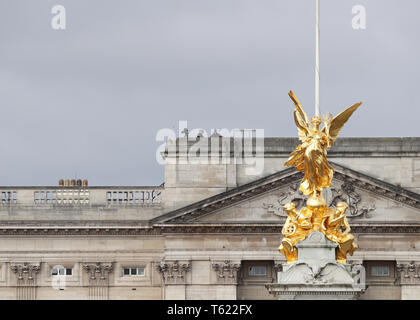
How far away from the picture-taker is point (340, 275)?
4178 centimetres

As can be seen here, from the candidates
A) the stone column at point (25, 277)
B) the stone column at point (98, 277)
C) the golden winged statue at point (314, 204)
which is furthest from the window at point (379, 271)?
the golden winged statue at point (314, 204)

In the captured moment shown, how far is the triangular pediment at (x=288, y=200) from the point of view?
91.4 m

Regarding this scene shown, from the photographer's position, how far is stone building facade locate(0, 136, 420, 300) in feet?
302

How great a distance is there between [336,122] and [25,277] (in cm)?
5476

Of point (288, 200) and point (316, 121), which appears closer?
point (316, 121)

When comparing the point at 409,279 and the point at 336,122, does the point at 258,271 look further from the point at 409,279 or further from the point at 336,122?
the point at 336,122

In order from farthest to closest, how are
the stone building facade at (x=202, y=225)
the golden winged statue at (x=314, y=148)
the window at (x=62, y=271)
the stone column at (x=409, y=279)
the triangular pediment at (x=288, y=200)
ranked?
1. the window at (x=62, y=271)
2. the stone column at (x=409, y=279)
3. the stone building facade at (x=202, y=225)
4. the triangular pediment at (x=288, y=200)
5. the golden winged statue at (x=314, y=148)

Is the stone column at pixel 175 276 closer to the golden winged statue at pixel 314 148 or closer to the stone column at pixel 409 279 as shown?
the stone column at pixel 409 279

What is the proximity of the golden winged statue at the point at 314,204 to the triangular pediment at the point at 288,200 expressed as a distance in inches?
1896

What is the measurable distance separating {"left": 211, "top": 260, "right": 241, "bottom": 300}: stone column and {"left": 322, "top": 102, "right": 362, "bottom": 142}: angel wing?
50156 millimetres

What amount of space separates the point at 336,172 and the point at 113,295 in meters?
14.9

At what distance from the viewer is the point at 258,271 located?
9400 centimetres

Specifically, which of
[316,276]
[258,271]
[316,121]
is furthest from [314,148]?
[258,271]
